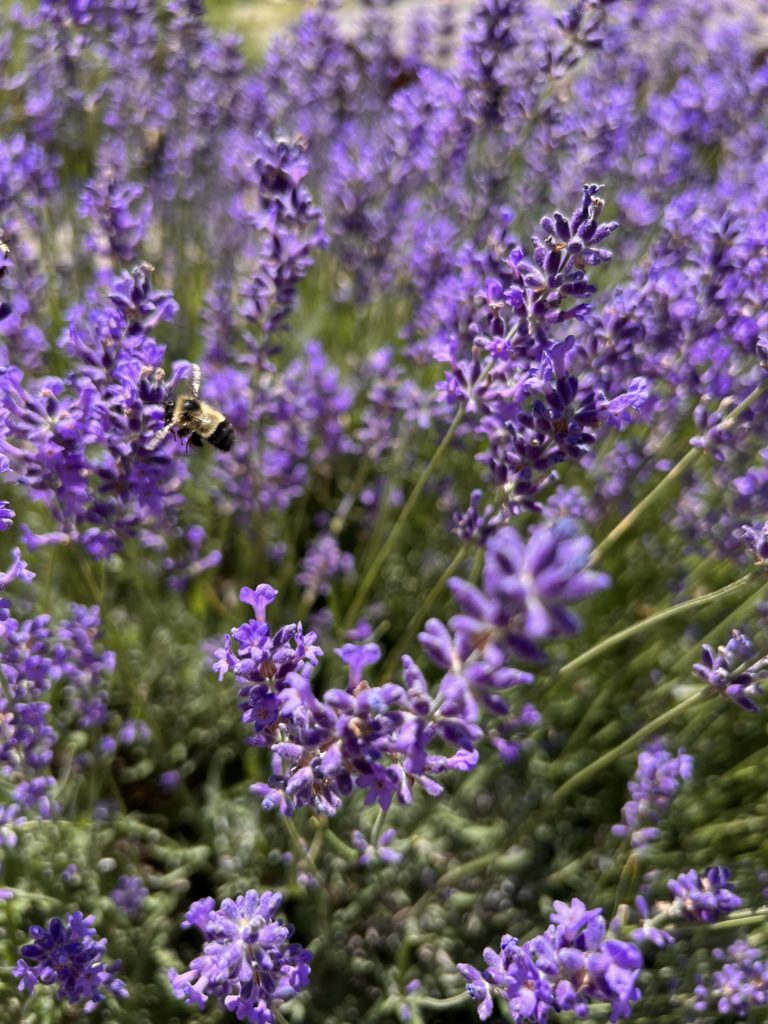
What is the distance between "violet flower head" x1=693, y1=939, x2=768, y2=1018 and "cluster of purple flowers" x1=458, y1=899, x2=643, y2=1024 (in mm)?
833

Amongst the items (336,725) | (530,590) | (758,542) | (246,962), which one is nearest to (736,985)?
(758,542)

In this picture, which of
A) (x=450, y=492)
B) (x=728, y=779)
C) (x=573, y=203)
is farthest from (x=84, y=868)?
(x=573, y=203)

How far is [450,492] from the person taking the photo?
132 inches

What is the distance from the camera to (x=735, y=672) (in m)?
1.83

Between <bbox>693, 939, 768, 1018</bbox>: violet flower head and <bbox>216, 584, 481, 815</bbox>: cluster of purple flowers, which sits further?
<bbox>693, 939, 768, 1018</bbox>: violet flower head

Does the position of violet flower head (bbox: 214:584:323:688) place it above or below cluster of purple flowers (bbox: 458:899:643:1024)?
above

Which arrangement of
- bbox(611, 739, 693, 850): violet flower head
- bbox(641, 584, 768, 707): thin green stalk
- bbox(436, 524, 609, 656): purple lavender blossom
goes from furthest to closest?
1. bbox(641, 584, 768, 707): thin green stalk
2. bbox(611, 739, 693, 850): violet flower head
3. bbox(436, 524, 609, 656): purple lavender blossom

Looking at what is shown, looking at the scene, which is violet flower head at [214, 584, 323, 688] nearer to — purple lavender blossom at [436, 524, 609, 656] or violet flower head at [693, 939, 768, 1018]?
purple lavender blossom at [436, 524, 609, 656]

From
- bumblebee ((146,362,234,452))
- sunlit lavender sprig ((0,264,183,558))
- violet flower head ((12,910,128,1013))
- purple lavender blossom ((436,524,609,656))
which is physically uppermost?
bumblebee ((146,362,234,452))

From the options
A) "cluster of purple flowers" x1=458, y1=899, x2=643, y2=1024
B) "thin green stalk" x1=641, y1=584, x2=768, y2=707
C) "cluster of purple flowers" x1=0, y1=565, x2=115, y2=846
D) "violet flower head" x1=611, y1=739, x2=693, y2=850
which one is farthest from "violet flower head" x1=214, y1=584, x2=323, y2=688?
"thin green stalk" x1=641, y1=584, x2=768, y2=707

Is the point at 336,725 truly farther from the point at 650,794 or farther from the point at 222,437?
the point at 650,794

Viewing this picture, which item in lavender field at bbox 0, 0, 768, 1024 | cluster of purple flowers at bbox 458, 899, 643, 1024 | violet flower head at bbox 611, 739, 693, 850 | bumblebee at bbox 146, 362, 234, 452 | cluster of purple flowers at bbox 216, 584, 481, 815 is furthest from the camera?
violet flower head at bbox 611, 739, 693, 850

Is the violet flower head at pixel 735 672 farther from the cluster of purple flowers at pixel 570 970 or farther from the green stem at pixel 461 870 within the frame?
the green stem at pixel 461 870

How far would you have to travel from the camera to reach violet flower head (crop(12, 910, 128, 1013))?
1.78 m
